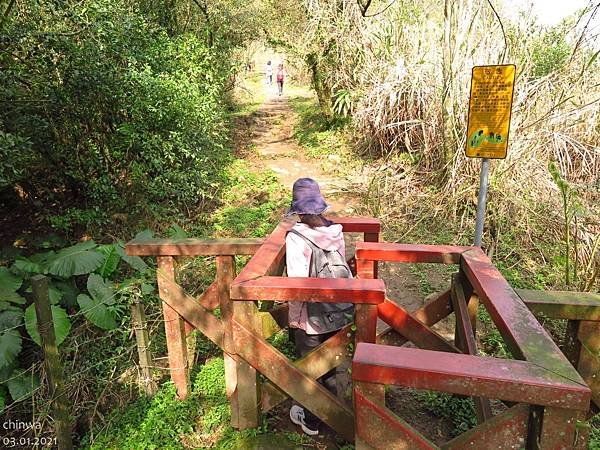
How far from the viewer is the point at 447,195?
6555 millimetres

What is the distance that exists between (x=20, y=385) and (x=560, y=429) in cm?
395

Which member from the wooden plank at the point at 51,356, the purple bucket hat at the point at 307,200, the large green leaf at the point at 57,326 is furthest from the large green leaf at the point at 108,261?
the purple bucket hat at the point at 307,200

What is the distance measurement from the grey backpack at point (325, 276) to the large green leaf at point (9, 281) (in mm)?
3315

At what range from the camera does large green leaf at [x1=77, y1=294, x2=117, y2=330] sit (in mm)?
3742

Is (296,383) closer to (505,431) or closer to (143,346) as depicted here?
(505,431)

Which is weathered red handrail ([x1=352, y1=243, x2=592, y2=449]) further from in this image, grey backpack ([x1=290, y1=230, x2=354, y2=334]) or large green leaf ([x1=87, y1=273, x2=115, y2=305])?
large green leaf ([x1=87, y1=273, x2=115, y2=305])

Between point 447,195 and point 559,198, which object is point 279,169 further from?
point 559,198

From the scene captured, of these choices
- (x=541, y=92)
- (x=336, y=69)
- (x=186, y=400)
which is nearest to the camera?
(x=186, y=400)

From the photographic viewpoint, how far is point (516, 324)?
75.7 inches

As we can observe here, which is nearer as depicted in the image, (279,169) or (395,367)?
(395,367)

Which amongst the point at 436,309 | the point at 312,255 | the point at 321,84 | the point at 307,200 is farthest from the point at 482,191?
the point at 321,84

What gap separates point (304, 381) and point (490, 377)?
42.7 inches

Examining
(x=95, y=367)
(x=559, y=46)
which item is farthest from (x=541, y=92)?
(x=95, y=367)

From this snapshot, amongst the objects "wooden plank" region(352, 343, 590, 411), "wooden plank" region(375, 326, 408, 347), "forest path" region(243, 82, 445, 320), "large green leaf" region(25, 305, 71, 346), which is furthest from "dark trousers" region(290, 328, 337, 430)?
"large green leaf" region(25, 305, 71, 346)
